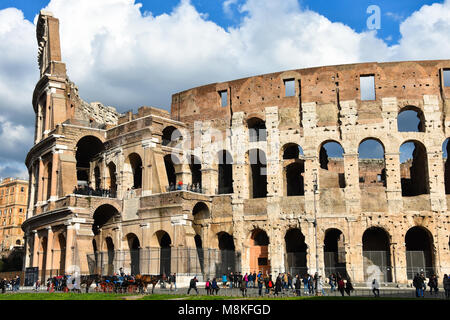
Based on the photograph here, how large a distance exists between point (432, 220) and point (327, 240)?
7723mm

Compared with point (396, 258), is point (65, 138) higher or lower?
higher

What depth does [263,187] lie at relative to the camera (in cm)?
3806

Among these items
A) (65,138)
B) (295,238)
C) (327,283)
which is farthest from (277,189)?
(65,138)

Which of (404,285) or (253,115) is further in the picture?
(253,115)

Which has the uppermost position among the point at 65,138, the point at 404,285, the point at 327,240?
the point at 65,138

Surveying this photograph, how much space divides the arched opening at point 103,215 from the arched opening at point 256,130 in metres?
10.4

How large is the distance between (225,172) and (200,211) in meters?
3.97

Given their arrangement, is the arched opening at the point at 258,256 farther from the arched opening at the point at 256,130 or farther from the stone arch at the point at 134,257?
the stone arch at the point at 134,257

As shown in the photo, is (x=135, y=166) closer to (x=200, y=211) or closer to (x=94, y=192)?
(x=94, y=192)

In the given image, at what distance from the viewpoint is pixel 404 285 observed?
2986 centimetres

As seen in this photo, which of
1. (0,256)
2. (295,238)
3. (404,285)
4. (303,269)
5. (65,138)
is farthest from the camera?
(0,256)
